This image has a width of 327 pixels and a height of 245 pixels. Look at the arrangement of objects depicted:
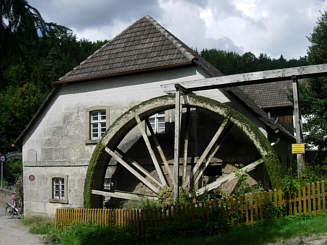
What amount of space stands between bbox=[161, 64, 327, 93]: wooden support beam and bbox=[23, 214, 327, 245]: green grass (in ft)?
10.7

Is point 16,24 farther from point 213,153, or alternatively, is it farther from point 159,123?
point 159,123

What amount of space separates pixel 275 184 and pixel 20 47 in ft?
20.9

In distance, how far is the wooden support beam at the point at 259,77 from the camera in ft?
29.6

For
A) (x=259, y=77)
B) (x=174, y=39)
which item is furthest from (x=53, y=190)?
(x=259, y=77)

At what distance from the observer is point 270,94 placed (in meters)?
22.1

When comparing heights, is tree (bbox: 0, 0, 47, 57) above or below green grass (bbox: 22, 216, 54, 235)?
above

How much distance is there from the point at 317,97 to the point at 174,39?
7076 mm

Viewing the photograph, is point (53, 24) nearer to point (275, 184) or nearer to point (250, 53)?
point (275, 184)


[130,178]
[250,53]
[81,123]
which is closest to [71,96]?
[81,123]

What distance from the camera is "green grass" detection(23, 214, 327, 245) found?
6945 millimetres

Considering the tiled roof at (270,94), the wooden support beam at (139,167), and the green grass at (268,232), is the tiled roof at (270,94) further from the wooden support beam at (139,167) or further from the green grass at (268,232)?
the green grass at (268,232)

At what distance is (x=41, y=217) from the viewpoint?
13.9 meters

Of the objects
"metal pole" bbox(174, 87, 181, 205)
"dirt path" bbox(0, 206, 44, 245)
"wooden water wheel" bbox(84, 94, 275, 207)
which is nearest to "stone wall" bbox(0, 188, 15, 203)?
"dirt path" bbox(0, 206, 44, 245)

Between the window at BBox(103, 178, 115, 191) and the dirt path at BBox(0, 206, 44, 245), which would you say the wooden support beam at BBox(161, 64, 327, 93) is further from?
the dirt path at BBox(0, 206, 44, 245)
